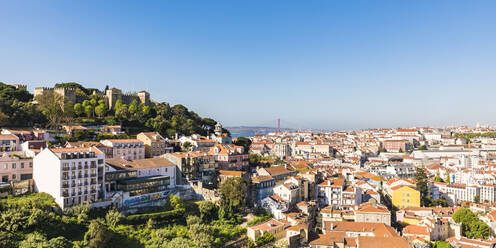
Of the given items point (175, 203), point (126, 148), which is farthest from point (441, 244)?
point (126, 148)

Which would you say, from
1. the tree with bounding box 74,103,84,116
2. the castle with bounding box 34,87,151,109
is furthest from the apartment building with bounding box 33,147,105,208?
the castle with bounding box 34,87,151,109

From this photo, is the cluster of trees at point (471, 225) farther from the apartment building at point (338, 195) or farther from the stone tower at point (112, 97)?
the stone tower at point (112, 97)

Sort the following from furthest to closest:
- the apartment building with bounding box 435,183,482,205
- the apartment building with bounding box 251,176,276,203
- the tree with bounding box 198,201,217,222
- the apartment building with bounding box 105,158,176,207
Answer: the apartment building with bounding box 435,183,482,205, the apartment building with bounding box 251,176,276,203, the tree with bounding box 198,201,217,222, the apartment building with bounding box 105,158,176,207

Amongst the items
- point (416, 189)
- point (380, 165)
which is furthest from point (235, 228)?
point (380, 165)

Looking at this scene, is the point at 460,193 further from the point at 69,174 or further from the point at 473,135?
the point at 473,135

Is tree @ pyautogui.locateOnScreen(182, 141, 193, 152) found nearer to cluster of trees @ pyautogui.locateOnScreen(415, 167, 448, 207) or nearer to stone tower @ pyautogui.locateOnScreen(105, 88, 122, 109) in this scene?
stone tower @ pyautogui.locateOnScreen(105, 88, 122, 109)

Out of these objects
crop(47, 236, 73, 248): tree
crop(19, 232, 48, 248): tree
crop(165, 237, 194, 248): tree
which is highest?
crop(19, 232, 48, 248): tree

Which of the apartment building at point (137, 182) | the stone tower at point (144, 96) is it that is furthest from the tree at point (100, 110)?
the apartment building at point (137, 182)
